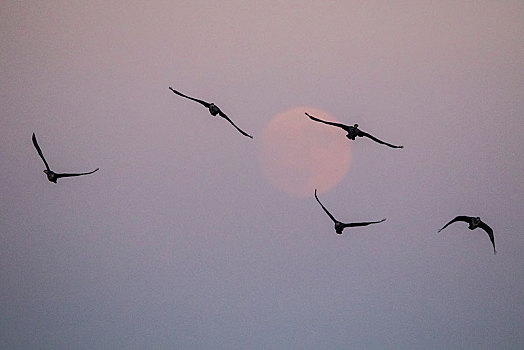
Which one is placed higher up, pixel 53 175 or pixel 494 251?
pixel 53 175

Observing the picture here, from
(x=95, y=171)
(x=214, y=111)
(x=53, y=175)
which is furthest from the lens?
(x=95, y=171)

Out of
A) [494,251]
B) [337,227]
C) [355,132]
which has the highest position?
[355,132]

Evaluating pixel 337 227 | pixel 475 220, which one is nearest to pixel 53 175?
pixel 337 227

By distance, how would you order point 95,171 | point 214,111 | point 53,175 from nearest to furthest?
1. point 214,111
2. point 53,175
3. point 95,171

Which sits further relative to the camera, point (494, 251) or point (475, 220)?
point (494, 251)

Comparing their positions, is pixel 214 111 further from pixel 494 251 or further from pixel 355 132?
pixel 494 251

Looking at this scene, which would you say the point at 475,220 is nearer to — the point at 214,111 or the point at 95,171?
the point at 214,111

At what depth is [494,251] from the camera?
34656 mm

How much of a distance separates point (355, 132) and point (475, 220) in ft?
20.3

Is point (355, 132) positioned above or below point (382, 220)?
above

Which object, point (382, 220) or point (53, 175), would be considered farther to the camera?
point (382, 220)

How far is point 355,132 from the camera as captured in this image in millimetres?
23516

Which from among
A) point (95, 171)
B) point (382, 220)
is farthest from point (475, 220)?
point (95, 171)

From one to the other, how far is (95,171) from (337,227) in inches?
565
